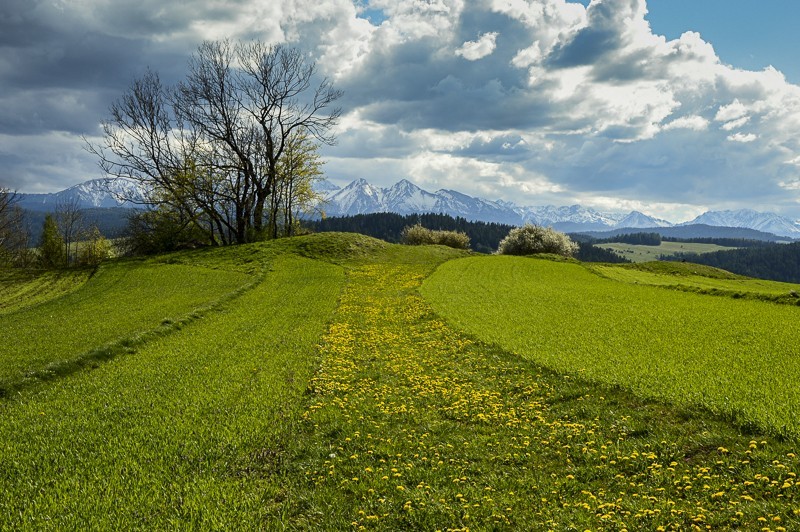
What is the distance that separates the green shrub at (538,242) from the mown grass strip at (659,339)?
5650 cm

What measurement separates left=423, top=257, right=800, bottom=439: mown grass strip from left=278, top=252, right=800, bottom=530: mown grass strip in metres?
1.21

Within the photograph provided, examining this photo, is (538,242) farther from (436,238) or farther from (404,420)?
(404,420)

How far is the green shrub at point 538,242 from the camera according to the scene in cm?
9031

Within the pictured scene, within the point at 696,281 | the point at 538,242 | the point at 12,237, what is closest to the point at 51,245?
the point at 12,237

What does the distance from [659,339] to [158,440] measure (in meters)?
18.7

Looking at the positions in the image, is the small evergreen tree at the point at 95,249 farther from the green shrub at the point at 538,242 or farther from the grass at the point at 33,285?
the green shrub at the point at 538,242

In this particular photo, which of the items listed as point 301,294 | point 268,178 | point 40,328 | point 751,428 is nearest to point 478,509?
point 751,428

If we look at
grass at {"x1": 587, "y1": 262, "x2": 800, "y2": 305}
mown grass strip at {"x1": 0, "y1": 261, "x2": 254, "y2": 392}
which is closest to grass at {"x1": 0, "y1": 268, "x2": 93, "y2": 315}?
mown grass strip at {"x1": 0, "y1": 261, "x2": 254, "y2": 392}

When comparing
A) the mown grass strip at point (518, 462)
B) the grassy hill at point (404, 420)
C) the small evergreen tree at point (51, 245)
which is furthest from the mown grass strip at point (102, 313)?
the small evergreen tree at point (51, 245)

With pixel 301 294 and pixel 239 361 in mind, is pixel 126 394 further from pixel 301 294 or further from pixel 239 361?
pixel 301 294

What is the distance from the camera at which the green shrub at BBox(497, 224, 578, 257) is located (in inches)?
3556

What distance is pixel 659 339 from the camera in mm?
17625

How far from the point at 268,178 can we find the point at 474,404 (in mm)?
57651

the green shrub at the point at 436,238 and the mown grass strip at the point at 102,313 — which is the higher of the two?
the green shrub at the point at 436,238
